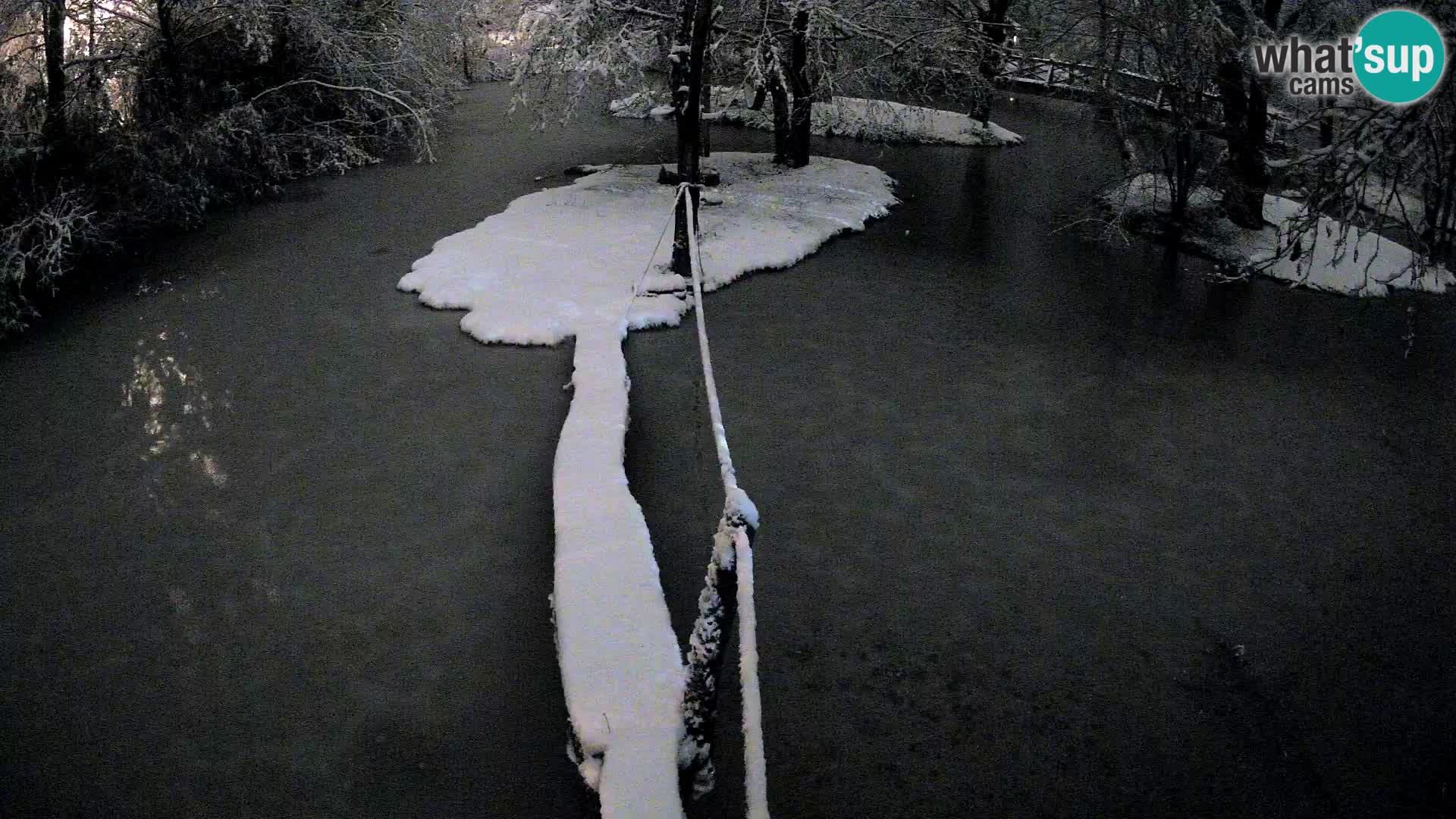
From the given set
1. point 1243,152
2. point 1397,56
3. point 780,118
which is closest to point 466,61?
point 780,118

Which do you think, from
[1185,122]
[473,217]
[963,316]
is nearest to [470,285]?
[473,217]

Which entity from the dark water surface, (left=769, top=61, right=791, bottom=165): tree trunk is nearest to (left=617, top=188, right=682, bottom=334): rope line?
the dark water surface

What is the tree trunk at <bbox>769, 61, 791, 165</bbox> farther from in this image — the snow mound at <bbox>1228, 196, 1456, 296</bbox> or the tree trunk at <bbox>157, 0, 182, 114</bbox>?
the tree trunk at <bbox>157, 0, 182, 114</bbox>

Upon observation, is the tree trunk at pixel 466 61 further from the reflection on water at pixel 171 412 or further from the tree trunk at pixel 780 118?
the reflection on water at pixel 171 412

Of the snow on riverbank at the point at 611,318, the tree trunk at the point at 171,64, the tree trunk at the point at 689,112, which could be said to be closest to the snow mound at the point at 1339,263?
the snow on riverbank at the point at 611,318

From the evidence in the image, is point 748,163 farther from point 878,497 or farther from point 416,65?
point 878,497

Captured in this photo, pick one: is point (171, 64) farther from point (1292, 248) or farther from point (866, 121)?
point (1292, 248)
